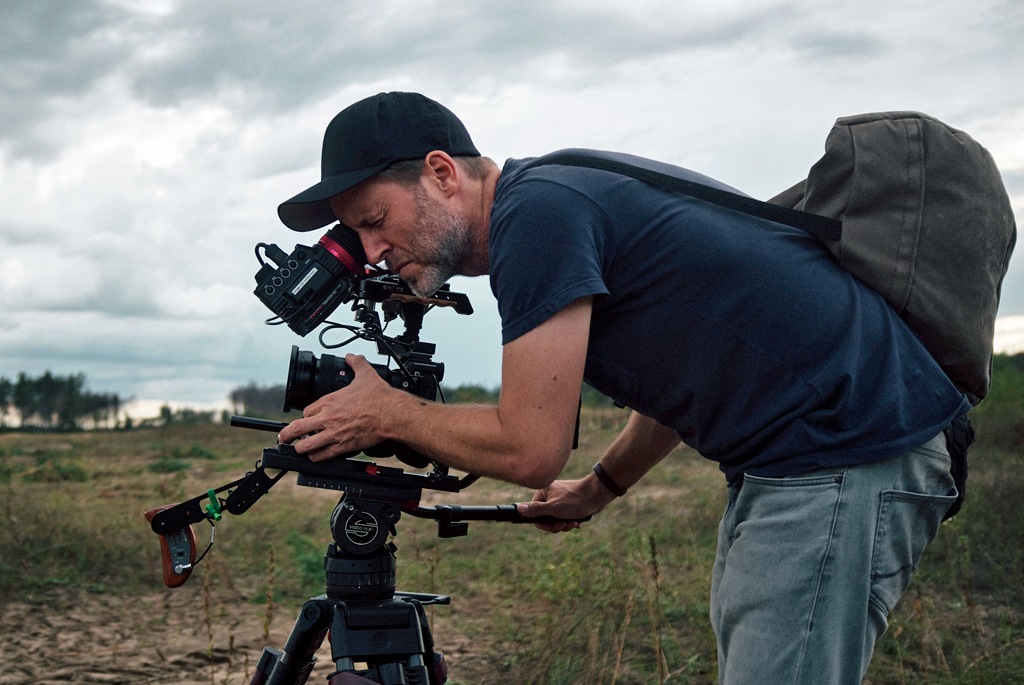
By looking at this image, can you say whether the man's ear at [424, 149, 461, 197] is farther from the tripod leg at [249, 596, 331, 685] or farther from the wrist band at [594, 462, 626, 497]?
the tripod leg at [249, 596, 331, 685]

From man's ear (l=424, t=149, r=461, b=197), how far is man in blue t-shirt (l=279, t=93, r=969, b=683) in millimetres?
290

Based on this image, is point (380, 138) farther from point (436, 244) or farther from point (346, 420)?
point (346, 420)

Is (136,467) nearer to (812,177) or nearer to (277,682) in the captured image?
(277,682)

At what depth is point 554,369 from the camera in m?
2.00

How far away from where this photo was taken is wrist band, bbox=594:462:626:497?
275cm

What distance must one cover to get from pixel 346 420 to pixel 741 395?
0.95m

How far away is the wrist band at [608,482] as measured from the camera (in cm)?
275

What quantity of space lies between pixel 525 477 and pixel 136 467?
1215 cm

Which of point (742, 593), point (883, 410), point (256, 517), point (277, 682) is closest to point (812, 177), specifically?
point (883, 410)

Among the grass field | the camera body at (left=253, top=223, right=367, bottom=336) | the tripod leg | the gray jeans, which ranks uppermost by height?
the camera body at (left=253, top=223, right=367, bottom=336)

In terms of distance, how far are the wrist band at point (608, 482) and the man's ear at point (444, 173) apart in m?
0.95

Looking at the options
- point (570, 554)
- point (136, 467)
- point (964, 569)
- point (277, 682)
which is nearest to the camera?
point (277, 682)

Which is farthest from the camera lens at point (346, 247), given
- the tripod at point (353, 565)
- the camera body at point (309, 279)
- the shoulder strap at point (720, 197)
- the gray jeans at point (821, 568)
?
the gray jeans at point (821, 568)

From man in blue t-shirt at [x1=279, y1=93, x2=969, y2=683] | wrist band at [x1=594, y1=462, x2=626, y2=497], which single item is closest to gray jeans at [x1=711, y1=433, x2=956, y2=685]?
man in blue t-shirt at [x1=279, y1=93, x2=969, y2=683]
